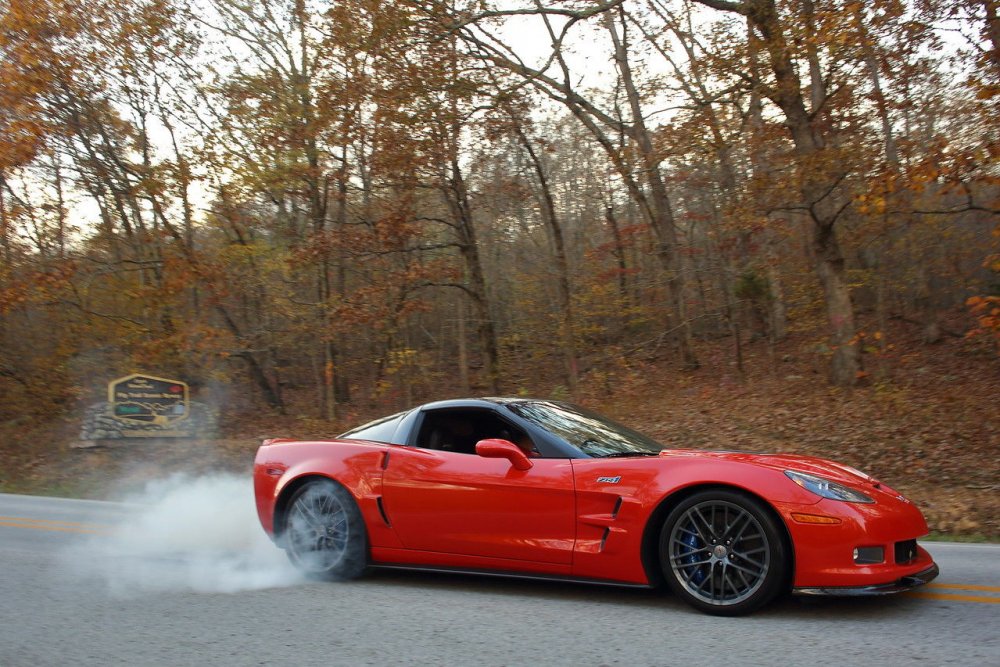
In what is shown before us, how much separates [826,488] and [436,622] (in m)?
2.39

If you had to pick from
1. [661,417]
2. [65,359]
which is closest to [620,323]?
[661,417]

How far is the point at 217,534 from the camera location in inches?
317

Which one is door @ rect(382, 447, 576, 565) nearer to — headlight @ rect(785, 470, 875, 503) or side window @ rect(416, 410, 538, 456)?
side window @ rect(416, 410, 538, 456)

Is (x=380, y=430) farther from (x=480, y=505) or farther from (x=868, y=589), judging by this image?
(x=868, y=589)

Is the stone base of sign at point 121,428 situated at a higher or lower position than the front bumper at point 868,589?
higher

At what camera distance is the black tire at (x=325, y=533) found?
593cm

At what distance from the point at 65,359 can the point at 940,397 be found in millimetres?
22134

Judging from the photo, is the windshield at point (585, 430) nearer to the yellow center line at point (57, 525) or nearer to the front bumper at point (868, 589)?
the front bumper at point (868, 589)

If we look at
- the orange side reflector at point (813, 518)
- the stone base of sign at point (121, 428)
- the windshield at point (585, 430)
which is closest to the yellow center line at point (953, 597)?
the orange side reflector at point (813, 518)

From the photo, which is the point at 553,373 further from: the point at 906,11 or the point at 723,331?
the point at 906,11

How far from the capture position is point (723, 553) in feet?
15.0

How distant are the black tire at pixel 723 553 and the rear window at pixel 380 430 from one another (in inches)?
94.7

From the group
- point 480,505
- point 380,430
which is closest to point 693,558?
point 480,505

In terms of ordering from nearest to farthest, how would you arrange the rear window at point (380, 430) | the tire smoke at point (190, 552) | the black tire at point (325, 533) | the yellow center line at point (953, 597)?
the yellow center line at point (953, 597), the black tire at point (325, 533), the tire smoke at point (190, 552), the rear window at point (380, 430)
